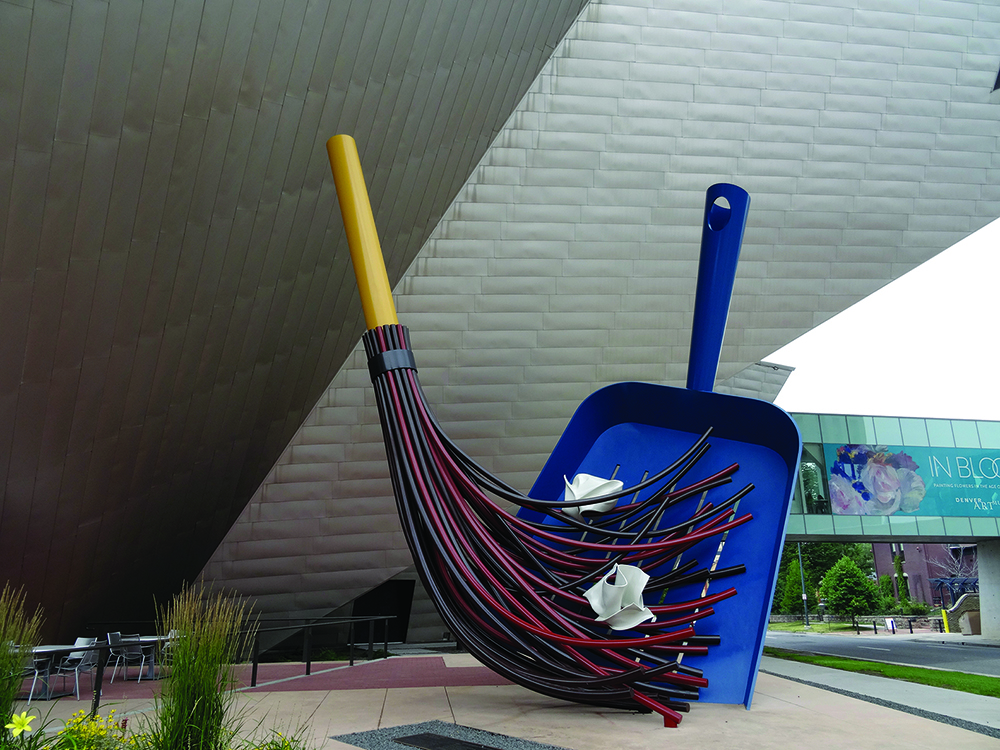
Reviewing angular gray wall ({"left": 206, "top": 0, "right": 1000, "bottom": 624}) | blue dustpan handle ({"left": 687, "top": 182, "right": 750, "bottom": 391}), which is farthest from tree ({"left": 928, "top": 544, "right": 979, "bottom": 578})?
blue dustpan handle ({"left": 687, "top": 182, "right": 750, "bottom": 391})

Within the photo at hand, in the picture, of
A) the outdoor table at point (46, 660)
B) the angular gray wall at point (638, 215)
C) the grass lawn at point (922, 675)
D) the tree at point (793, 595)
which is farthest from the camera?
the tree at point (793, 595)

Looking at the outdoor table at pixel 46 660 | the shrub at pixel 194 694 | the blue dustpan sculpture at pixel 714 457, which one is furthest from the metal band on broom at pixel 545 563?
the outdoor table at pixel 46 660

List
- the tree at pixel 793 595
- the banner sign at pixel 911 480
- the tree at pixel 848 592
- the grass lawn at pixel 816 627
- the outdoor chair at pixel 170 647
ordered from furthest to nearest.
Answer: the tree at pixel 793 595, the tree at pixel 848 592, the grass lawn at pixel 816 627, the banner sign at pixel 911 480, the outdoor chair at pixel 170 647

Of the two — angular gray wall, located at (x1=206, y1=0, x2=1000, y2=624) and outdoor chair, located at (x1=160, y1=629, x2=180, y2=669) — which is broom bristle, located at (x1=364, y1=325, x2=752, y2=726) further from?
angular gray wall, located at (x1=206, y1=0, x2=1000, y2=624)

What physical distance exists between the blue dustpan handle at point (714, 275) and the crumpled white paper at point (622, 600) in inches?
82.3

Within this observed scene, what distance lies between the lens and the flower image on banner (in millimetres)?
14711

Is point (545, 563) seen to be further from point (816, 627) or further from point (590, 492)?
point (816, 627)

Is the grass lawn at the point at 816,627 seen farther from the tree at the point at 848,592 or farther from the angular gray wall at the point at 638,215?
the angular gray wall at the point at 638,215

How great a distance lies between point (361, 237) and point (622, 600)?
328 centimetres

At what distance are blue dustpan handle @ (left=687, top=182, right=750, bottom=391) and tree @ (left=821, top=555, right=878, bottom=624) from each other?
2967 cm

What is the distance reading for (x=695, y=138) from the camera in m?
8.61

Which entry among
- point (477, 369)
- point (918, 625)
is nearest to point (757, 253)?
point (477, 369)

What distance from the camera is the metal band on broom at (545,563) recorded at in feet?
13.5

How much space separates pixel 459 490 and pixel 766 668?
4887 mm
